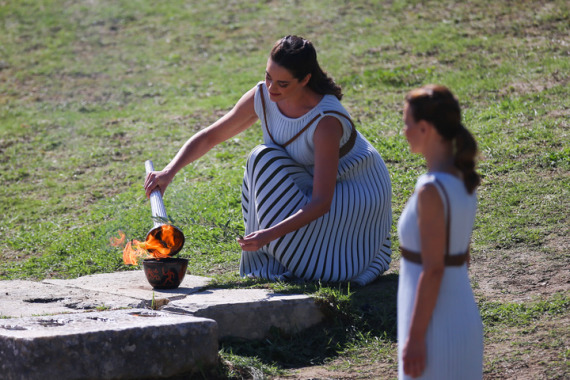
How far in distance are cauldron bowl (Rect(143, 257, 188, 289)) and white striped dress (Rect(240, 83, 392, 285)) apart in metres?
0.61

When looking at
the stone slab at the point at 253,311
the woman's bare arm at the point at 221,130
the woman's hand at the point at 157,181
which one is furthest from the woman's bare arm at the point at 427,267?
the woman's bare arm at the point at 221,130

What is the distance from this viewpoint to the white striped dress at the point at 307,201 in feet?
16.9

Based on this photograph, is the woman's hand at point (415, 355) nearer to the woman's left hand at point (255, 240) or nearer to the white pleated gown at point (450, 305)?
the white pleated gown at point (450, 305)

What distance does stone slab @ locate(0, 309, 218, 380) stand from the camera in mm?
3619

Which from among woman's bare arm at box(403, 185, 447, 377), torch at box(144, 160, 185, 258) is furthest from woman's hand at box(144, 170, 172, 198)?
woman's bare arm at box(403, 185, 447, 377)

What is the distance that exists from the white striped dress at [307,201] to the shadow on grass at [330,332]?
0.27m

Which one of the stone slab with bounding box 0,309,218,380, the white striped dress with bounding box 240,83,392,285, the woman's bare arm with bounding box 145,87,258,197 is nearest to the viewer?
the stone slab with bounding box 0,309,218,380

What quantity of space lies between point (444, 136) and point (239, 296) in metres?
2.16

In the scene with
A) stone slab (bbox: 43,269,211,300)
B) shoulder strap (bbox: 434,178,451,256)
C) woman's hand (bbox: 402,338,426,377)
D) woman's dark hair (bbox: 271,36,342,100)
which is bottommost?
stone slab (bbox: 43,269,211,300)

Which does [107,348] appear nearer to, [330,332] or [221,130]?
[330,332]

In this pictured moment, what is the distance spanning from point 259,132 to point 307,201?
15.7ft

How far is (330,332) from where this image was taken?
182 inches

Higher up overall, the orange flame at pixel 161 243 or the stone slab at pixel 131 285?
the orange flame at pixel 161 243

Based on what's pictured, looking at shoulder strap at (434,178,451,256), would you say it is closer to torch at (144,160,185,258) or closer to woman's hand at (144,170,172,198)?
torch at (144,160,185,258)
